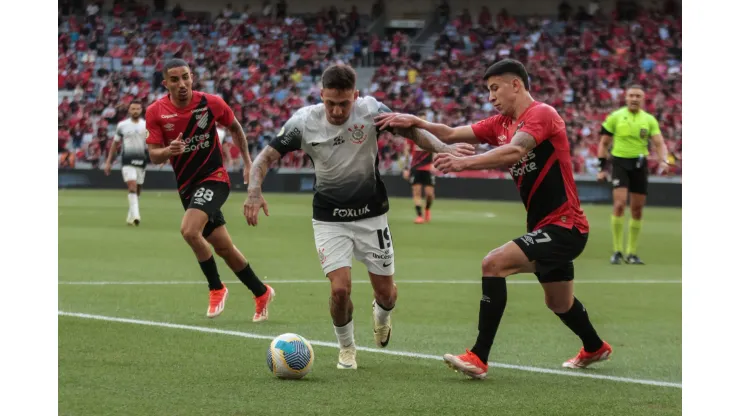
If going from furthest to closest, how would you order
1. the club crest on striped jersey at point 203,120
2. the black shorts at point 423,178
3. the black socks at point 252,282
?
the black shorts at point 423,178 < the club crest on striped jersey at point 203,120 < the black socks at point 252,282

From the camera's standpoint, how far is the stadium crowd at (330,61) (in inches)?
1596

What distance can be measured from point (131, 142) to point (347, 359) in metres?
16.1

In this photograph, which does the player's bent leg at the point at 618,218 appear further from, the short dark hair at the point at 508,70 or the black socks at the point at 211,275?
the short dark hair at the point at 508,70

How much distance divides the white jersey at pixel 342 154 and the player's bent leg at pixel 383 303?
1.70ft

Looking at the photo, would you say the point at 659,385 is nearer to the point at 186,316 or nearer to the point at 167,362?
the point at 167,362

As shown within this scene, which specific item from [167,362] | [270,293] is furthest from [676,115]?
[167,362]

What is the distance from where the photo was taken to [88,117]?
140 feet

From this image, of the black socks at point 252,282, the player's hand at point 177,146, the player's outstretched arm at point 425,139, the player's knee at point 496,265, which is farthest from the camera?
the black socks at point 252,282

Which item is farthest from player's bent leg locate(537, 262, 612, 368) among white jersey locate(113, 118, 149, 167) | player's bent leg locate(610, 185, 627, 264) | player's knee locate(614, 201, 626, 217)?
white jersey locate(113, 118, 149, 167)

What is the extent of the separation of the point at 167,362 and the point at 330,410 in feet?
6.33

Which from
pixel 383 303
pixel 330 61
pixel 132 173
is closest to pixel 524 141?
pixel 383 303

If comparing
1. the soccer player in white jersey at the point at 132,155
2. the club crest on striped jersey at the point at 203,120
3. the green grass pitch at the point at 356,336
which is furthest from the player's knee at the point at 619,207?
the soccer player in white jersey at the point at 132,155

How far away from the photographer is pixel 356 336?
9.13m

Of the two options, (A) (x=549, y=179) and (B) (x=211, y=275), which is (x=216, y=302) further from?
(A) (x=549, y=179)
